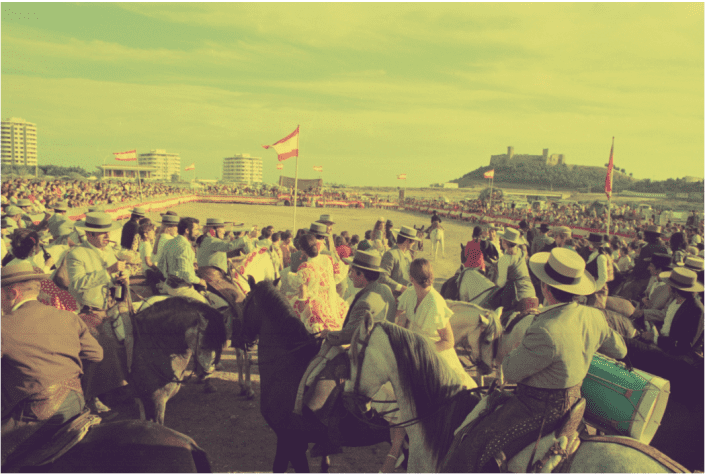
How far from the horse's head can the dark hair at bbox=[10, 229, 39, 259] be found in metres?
6.26

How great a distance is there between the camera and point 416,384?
351 cm

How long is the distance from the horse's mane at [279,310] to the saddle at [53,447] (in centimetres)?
192

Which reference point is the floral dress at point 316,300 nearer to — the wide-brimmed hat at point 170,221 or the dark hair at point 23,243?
the wide-brimmed hat at point 170,221

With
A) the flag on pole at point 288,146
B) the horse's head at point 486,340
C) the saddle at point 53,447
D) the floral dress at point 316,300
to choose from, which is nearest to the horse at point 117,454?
the saddle at point 53,447

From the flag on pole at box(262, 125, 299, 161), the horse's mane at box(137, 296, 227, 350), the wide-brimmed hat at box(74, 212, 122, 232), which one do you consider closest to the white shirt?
the horse's mane at box(137, 296, 227, 350)

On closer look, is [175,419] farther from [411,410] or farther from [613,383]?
[613,383]

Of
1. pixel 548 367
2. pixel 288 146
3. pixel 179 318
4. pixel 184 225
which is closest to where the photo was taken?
pixel 548 367

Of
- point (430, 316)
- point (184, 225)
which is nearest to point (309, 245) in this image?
point (430, 316)

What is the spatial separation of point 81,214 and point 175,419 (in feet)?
61.9

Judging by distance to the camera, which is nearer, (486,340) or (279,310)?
(279,310)

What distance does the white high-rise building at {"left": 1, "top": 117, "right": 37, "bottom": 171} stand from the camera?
79.0 meters

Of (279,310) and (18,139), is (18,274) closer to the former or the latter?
(279,310)

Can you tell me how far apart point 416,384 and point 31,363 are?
2847mm

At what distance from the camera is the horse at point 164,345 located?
5086mm
